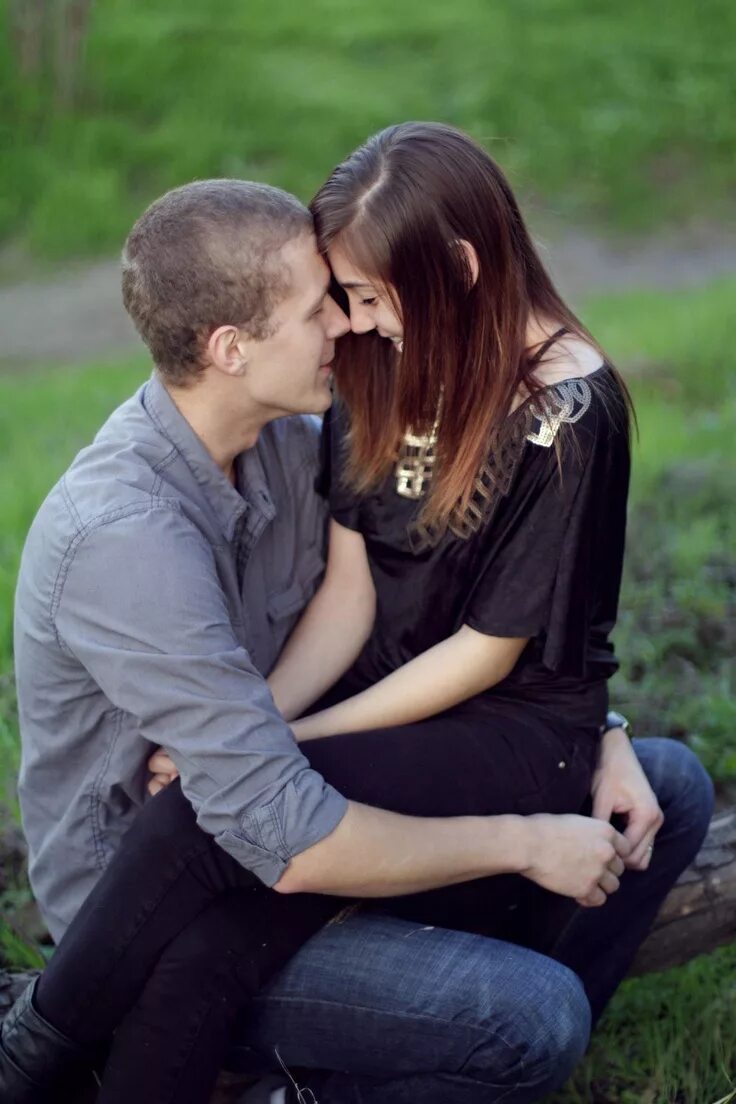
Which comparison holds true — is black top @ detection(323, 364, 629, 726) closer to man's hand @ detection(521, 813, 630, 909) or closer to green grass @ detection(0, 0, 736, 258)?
man's hand @ detection(521, 813, 630, 909)

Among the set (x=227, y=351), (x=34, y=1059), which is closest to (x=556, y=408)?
(x=227, y=351)

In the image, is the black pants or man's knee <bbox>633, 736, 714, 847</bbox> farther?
man's knee <bbox>633, 736, 714, 847</bbox>

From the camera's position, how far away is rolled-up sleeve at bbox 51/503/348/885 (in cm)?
213

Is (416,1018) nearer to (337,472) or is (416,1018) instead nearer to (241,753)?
(241,753)

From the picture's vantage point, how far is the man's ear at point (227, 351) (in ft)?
7.81

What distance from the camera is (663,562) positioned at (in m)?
4.21

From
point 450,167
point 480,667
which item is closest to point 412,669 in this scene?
point 480,667

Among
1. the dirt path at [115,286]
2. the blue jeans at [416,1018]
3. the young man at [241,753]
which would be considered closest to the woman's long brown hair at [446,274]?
the young man at [241,753]

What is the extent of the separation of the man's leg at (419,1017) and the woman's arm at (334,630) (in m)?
0.49

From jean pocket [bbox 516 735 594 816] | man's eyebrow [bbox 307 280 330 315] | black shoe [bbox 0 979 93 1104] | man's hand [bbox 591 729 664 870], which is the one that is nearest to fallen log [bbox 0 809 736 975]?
man's hand [bbox 591 729 664 870]

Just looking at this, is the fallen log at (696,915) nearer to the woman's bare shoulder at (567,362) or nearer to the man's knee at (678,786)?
the man's knee at (678,786)

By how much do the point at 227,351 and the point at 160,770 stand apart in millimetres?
688

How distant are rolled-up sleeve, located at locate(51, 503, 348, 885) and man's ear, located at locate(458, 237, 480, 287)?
643mm

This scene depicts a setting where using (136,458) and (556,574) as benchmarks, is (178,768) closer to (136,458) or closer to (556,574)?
(136,458)
